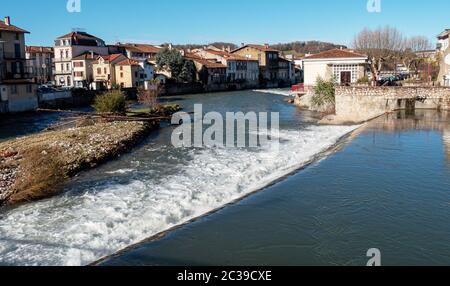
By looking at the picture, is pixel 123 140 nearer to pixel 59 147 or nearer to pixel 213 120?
pixel 59 147

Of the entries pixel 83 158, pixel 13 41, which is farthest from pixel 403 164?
pixel 13 41

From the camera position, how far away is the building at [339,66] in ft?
138

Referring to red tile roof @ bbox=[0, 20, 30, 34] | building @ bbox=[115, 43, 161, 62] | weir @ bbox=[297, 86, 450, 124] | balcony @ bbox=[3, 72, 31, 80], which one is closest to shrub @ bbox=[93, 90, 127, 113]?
balcony @ bbox=[3, 72, 31, 80]

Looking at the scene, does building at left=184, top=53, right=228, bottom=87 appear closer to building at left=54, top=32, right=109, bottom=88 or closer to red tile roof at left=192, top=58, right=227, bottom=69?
red tile roof at left=192, top=58, right=227, bottom=69

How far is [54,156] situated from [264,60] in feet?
259

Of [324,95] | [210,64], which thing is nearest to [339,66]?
[324,95]

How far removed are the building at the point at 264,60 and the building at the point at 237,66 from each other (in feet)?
8.60

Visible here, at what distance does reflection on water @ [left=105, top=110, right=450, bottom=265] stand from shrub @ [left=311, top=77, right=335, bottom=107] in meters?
18.9

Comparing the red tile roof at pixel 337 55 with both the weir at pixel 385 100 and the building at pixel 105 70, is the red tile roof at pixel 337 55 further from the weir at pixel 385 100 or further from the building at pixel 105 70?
the building at pixel 105 70

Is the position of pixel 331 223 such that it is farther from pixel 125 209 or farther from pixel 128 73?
pixel 128 73

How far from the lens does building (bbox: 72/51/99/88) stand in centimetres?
6284

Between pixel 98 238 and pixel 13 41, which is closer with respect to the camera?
pixel 98 238
